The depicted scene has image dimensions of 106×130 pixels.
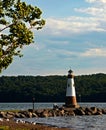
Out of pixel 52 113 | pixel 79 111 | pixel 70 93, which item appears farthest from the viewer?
pixel 79 111

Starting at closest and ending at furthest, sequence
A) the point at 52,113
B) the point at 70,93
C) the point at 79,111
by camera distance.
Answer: the point at 70,93
the point at 52,113
the point at 79,111

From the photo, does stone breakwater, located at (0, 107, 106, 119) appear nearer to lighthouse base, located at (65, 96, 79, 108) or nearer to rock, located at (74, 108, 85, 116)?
rock, located at (74, 108, 85, 116)

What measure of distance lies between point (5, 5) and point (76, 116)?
5287 cm

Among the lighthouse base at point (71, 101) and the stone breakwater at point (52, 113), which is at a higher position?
the lighthouse base at point (71, 101)

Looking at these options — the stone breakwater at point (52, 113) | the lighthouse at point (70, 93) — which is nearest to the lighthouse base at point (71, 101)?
the lighthouse at point (70, 93)

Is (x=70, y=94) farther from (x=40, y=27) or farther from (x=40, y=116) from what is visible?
(x=40, y=27)

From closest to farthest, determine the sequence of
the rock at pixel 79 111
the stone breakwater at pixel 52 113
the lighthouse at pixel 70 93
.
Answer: the stone breakwater at pixel 52 113, the lighthouse at pixel 70 93, the rock at pixel 79 111

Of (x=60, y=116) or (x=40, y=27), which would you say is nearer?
(x=40, y=27)

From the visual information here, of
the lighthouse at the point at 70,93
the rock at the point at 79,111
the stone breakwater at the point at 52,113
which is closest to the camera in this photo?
the stone breakwater at the point at 52,113

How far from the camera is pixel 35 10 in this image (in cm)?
3834

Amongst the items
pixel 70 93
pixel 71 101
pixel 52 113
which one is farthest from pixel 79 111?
pixel 52 113

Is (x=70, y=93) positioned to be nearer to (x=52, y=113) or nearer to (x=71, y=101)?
(x=71, y=101)

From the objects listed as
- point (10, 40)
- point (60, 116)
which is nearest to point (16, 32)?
point (10, 40)

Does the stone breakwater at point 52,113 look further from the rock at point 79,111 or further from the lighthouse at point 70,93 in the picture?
the lighthouse at point 70,93
